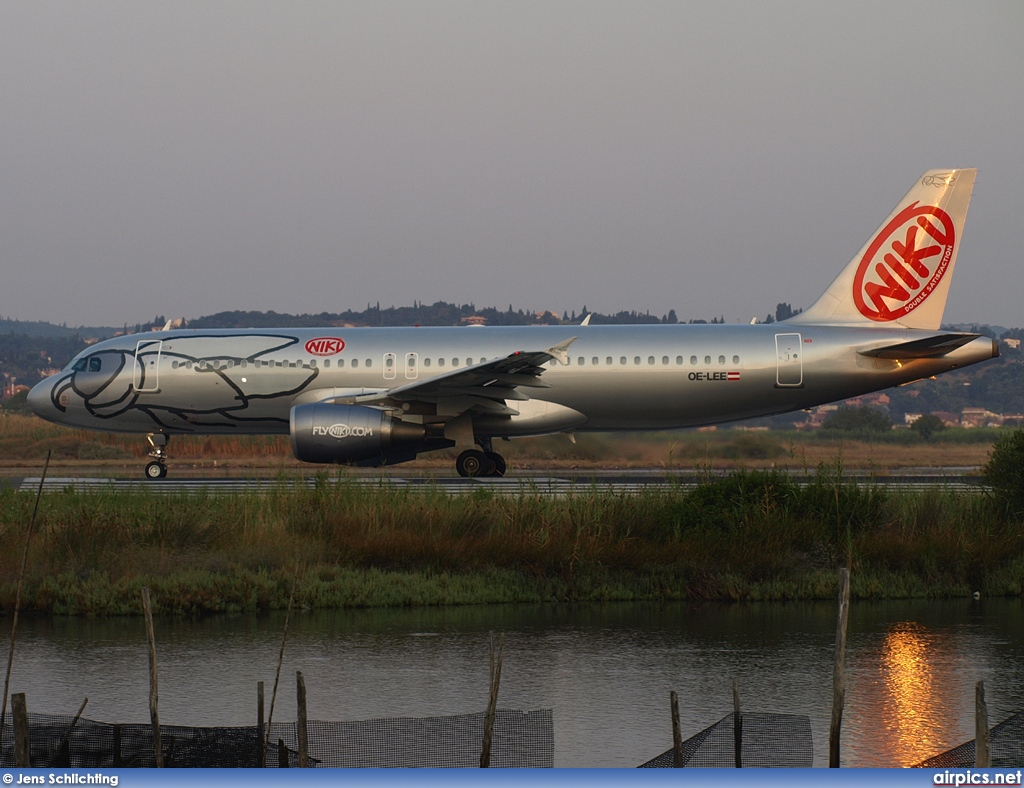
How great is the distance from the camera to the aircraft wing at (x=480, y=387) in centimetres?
2511

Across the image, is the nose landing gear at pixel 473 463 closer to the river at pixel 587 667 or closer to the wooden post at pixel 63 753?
the river at pixel 587 667

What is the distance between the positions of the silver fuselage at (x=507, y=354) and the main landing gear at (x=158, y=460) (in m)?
0.37

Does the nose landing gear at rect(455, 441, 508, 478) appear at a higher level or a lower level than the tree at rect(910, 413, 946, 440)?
lower

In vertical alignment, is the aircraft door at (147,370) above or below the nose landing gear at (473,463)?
above

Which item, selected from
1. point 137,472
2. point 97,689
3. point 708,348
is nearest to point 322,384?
point 137,472

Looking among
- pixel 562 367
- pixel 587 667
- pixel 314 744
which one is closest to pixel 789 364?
pixel 562 367

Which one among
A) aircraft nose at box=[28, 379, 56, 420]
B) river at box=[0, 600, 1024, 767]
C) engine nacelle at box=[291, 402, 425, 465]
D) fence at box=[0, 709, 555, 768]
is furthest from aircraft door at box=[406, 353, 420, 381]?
fence at box=[0, 709, 555, 768]

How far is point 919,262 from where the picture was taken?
2823 centimetres

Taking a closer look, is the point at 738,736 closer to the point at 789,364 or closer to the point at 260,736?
the point at 260,736

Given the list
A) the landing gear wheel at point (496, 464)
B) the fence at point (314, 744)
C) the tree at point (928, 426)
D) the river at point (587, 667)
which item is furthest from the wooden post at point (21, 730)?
the tree at point (928, 426)

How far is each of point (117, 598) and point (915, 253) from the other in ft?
67.5

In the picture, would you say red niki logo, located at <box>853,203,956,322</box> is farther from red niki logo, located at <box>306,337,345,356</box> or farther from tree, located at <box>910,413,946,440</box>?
tree, located at <box>910,413,946,440</box>
